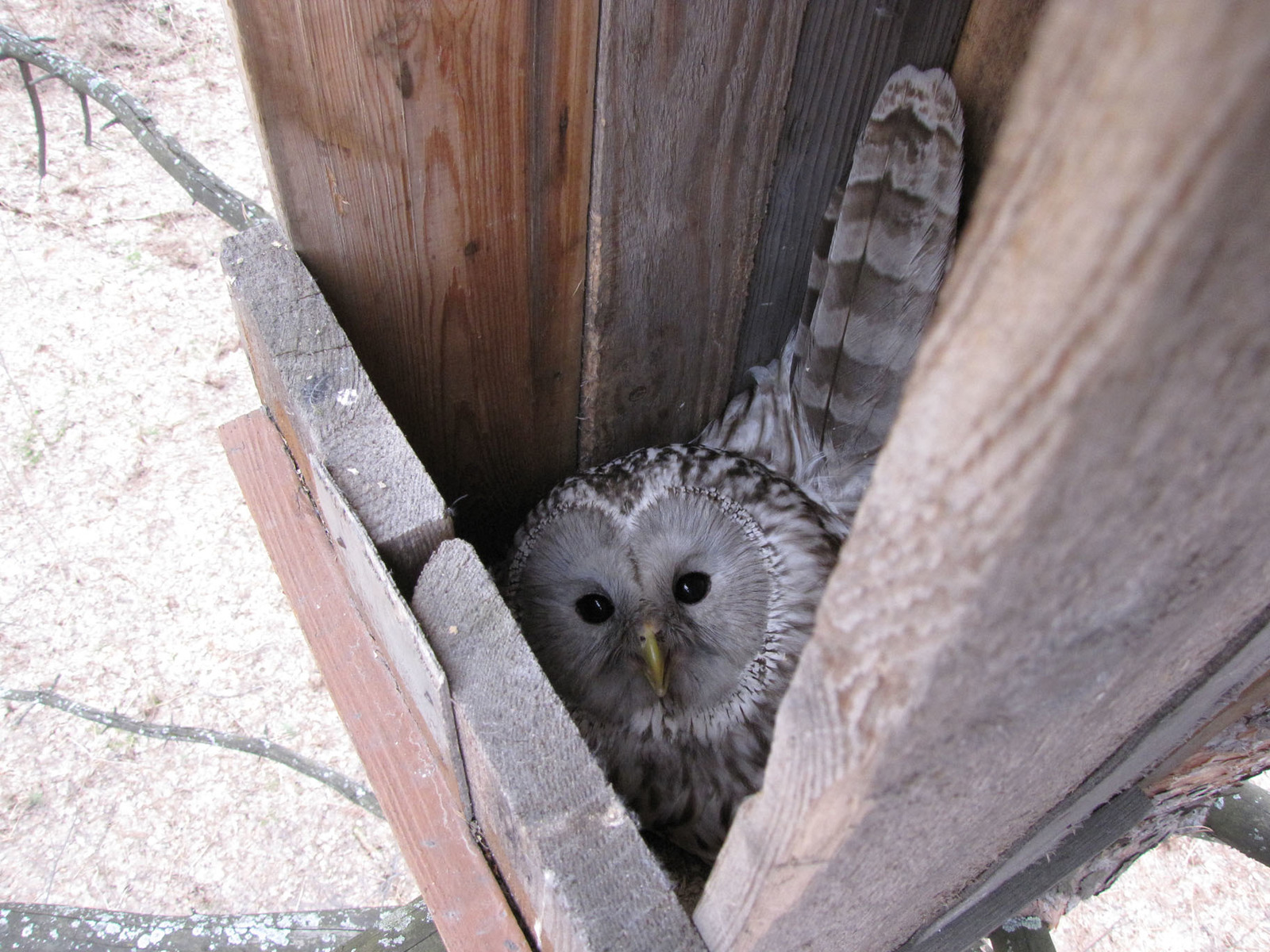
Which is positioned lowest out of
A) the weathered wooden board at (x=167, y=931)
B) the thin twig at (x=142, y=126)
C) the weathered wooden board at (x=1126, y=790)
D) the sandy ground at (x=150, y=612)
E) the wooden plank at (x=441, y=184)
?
the sandy ground at (x=150, y=612)

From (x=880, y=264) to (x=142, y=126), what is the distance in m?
1.91

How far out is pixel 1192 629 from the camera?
0.60 meters

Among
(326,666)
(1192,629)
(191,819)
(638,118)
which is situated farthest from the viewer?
(191,819)

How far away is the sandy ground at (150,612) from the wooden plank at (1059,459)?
2.58m

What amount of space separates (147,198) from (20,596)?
2.22 meters

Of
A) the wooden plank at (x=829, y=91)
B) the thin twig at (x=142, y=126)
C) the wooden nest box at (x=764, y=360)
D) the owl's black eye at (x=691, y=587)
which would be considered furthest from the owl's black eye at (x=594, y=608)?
the thin twig at (x=142, y=126)

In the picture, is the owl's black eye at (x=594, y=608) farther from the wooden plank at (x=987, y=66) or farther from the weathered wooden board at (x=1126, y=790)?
the wooden plank at (x=987, y=66)

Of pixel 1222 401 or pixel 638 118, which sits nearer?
pixel 1222 401

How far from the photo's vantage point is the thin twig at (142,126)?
207cm

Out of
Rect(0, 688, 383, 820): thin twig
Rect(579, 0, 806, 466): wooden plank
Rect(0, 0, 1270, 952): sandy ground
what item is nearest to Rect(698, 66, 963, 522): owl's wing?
Rect(579, 0, 806, 466): wooden plank

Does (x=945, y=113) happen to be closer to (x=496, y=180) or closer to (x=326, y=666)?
(x=496, y=180)

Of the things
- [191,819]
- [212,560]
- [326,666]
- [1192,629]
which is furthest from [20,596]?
[1192,629]

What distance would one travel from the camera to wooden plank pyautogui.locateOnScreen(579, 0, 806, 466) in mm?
1070

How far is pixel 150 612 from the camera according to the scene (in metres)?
3.13
